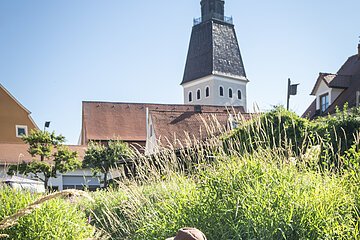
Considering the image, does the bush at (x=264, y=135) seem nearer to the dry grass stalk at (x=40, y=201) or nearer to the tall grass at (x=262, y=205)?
the tall grass at (x=262, y=205)

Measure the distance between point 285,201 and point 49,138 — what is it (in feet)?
68.9

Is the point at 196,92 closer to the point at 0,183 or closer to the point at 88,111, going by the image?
the point at 88,111

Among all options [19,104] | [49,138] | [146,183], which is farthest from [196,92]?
[146,183]

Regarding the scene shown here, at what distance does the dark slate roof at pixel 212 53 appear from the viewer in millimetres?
52000

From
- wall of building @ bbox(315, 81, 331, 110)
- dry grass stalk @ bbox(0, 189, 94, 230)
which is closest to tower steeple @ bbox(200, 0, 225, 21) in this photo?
wall of building @ bbox(315, 81, 331, 110)

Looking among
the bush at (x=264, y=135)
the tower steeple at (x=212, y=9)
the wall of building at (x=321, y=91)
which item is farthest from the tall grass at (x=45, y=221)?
the tower steeple at (x=212, y=9)

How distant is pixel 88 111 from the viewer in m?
39.3

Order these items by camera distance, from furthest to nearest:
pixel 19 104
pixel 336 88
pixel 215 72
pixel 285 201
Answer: pixel 215 72, pixel 19 104, pixel 336 88, pixel 285 201

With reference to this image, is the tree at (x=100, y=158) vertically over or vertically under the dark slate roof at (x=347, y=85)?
under

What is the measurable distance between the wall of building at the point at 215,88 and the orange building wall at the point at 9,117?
22.7 metres

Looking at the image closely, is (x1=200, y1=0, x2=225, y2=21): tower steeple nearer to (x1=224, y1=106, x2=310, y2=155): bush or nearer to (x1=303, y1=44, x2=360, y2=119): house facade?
(x1=303, y1=44, x2=360, y2=119): house facade

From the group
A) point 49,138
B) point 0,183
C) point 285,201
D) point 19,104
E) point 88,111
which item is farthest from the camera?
point 88,111

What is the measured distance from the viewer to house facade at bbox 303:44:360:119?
2041cm

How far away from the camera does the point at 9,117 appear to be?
33094 millimetres
